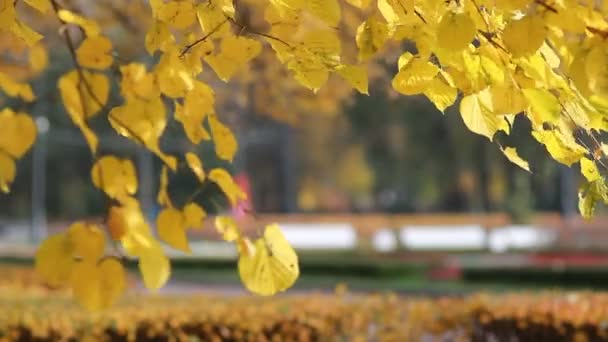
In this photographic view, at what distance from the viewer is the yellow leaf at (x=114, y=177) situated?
84.7 inches

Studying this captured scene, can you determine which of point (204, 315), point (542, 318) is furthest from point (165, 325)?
point (542, 318)

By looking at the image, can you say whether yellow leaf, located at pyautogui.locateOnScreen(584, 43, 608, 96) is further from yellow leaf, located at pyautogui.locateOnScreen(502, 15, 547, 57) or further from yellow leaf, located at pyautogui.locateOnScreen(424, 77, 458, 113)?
yellow leaf, located at pyautogui.locateOnScreen(424, 77, 458, 113)

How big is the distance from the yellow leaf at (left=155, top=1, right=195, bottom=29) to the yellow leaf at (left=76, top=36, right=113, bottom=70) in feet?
0.55

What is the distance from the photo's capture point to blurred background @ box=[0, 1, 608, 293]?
1886cm

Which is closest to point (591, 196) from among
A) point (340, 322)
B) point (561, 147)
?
point (561, 147)

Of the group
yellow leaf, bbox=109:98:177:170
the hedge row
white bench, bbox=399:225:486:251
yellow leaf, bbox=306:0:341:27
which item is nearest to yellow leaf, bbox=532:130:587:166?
yellow leaf, bbox=306:0:341:27

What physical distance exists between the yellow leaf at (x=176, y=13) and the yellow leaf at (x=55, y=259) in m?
0.68

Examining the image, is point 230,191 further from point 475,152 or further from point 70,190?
point 70,190

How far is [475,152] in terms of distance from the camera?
1430 inches

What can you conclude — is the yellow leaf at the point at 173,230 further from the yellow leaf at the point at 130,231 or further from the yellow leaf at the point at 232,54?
the yellow leaf at the point at 232,54

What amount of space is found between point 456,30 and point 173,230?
0.77 metres

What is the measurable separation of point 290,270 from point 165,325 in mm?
3999

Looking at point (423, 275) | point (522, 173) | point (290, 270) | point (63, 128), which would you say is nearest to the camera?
point (290, 270)

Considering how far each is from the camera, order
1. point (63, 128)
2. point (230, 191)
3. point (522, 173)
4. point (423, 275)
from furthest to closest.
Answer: point (63, 128), point (522, 173), point (423, 275), point (230, 191)
